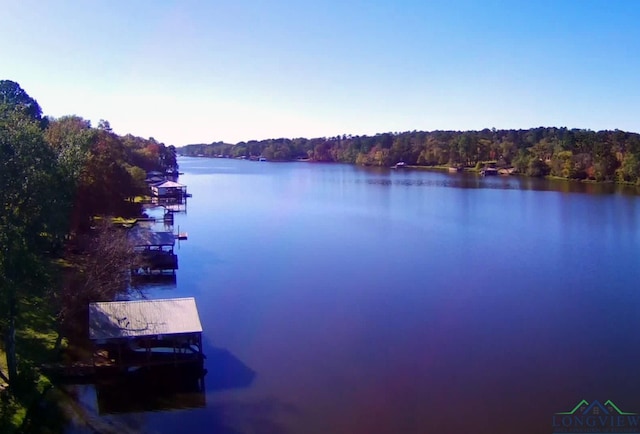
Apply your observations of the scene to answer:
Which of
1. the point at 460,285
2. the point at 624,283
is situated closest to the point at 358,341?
the point at 460,285

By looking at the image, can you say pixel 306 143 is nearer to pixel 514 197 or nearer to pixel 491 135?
pixel 491 135

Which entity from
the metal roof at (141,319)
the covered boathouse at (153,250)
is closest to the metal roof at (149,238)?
the covered boathouse at (153,250)

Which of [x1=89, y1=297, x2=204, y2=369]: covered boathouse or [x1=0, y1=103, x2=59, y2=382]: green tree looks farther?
[x1=89, y1=297, x2=204, y2=369]: covered boathouse

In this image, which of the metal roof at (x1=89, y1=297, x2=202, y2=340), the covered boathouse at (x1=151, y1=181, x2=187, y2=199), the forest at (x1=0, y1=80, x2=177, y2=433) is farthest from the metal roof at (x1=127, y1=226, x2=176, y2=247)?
the covered boathouse at (x1=151, y1=181, x2=187, y2=199)

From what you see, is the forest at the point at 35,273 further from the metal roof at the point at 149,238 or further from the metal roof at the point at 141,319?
the metal roof at the point at 149,238

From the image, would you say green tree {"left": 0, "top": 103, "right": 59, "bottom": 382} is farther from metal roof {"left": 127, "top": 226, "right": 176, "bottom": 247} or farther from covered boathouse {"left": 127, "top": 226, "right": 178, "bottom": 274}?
metal roof {"left": 127, "top": 226, "right": 176, "bottom": 247}

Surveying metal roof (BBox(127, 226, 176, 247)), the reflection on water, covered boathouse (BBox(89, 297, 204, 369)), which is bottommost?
the reflection on water

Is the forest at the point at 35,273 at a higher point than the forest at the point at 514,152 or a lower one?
lower
